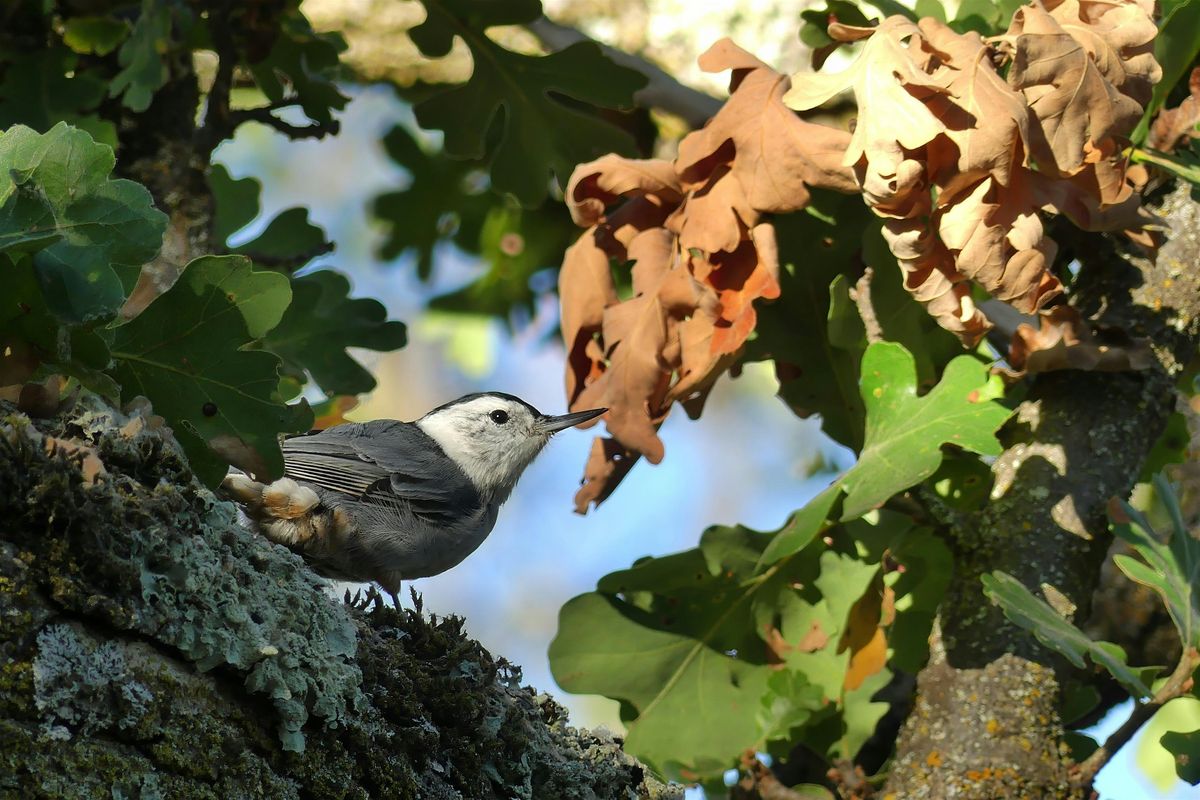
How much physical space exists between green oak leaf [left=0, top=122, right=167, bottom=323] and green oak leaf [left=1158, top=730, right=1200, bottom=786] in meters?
1.90

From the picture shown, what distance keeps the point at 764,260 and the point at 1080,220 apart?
55 centimetres

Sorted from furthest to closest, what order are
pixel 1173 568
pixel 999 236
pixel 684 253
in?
pixel 684 253 < pixel 1173 568 < pixel 999 236

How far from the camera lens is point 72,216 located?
4.96ft

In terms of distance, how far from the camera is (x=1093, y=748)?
2518 millimetres

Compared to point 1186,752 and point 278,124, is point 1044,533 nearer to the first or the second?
point 1186,752

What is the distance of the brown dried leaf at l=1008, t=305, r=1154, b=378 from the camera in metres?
2.50

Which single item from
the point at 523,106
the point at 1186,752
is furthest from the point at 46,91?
the point at 1186,752

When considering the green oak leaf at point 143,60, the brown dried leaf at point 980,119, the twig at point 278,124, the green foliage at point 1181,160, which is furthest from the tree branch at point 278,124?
the green foliage at point 1181,160

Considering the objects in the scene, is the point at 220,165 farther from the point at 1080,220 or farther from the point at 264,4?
the point at 1080,220

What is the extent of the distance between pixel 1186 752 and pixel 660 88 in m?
1.99

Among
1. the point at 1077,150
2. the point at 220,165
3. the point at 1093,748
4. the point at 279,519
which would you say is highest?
the point at 1077,150

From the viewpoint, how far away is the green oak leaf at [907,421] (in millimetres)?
2225

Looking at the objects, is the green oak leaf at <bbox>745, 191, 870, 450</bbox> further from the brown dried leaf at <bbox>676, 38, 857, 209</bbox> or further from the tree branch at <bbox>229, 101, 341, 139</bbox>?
the tree branch at <bbox>229, 101, 341, 139</bbox>

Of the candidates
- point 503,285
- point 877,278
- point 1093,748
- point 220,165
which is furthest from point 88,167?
point 503,285
